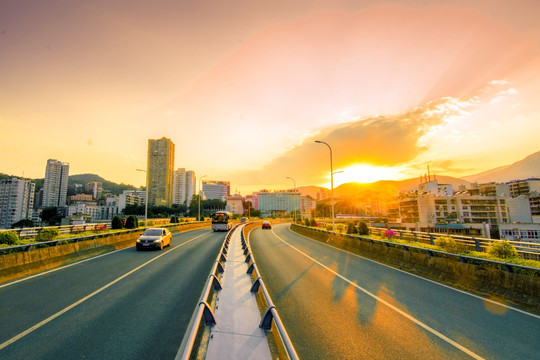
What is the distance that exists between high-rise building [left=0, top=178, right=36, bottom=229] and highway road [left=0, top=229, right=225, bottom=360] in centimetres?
18535

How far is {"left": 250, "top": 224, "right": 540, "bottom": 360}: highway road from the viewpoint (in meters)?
4.62

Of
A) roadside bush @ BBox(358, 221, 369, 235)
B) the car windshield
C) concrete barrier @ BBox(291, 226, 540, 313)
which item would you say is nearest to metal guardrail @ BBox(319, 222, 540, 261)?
roadside bush @ BBox(358, 221, 369, 235)

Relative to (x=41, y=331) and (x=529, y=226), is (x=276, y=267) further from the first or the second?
(x=529, y=226)

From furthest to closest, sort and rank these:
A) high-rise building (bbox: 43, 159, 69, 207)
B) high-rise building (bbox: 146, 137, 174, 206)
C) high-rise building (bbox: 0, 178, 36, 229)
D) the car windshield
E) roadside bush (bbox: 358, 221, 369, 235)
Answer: high-rise building (bbox: 43, 159, 69, 207) < high-rise building (bbox: 146, 137, 174, 206) < high-rise building (bbox: 0, 178, 36, 229) < roadside bush (bbox: 358, 221, 369, 235) < the car windshield

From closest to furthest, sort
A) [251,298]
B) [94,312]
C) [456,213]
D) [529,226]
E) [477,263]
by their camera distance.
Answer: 1. [94,312]
2. [251,298]
3. [477,263]
4. [529,226]
5. [456,213]

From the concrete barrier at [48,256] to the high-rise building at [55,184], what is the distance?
224m

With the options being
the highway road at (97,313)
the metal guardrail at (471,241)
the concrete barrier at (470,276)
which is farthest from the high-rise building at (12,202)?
the concrete barrier at (470,276)

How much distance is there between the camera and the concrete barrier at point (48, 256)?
966 cm

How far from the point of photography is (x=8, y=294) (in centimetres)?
753

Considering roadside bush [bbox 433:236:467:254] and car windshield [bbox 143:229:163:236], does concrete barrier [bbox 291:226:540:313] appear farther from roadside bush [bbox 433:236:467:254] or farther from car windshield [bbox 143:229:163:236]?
car windshield [bbox 143:229:163:236]

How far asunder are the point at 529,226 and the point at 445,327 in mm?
132510

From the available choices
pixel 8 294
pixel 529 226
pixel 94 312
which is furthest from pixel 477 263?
pixel 529 226

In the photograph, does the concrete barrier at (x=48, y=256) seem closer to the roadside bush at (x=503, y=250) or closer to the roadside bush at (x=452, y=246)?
the roadside bush at (x=452, y=246)

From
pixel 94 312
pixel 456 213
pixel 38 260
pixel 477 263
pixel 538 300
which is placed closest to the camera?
pixel 94 312
